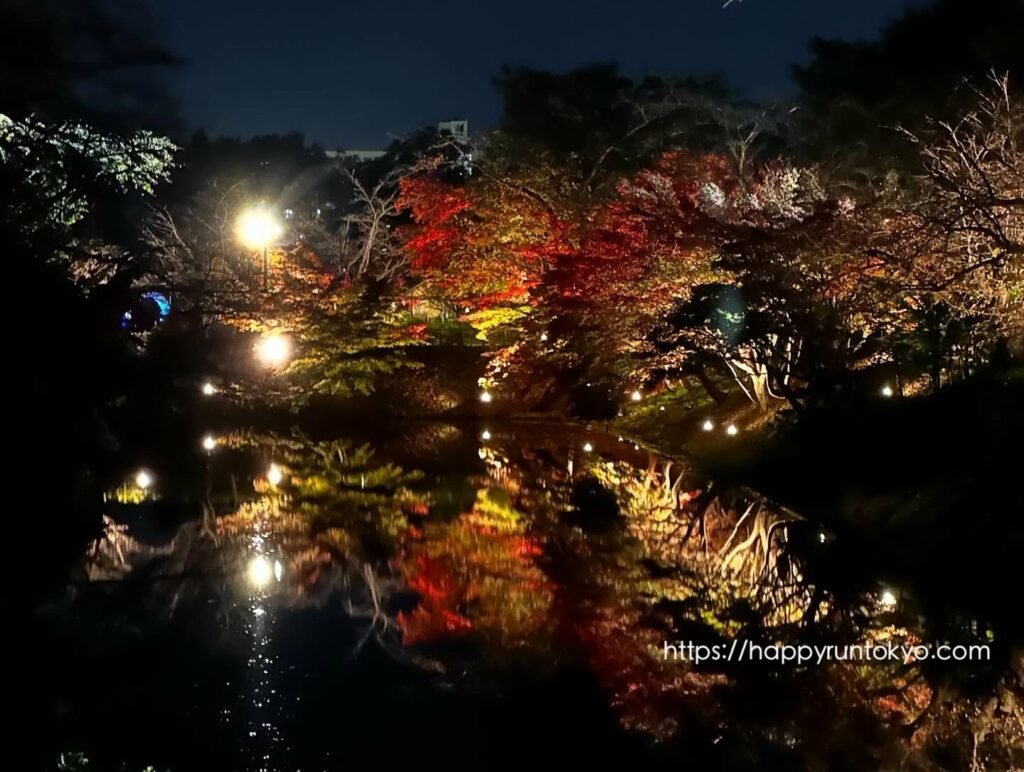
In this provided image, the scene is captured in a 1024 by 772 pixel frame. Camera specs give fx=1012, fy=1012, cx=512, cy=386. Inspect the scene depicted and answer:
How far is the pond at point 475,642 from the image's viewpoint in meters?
6.26

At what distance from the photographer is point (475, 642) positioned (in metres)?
8.49

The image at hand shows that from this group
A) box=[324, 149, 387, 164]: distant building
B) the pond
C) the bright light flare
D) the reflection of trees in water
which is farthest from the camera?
box=[324, 149, 387, 164]: distant building

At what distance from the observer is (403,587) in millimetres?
10500

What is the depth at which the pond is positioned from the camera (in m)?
6.26

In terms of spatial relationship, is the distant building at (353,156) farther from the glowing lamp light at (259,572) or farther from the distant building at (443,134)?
the glowing lamp light at (259,572)

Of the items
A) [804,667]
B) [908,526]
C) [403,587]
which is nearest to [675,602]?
[804,667]

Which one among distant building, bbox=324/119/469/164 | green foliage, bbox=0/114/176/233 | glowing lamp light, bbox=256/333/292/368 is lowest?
green foliage, bbox=0/114/176/233

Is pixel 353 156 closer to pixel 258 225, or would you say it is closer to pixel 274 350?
pixel 274 350

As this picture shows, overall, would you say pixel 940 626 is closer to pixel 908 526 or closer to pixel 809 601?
pixel 809 601

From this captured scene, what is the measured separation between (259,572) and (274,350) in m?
22.3

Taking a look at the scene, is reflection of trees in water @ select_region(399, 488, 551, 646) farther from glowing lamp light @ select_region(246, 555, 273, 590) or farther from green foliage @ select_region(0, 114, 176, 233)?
green foliage @ select_region(0, 114, 176, 233)

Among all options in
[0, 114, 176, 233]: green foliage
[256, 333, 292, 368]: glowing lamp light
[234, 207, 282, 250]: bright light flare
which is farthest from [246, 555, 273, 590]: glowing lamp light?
[256, 333, 292, 368]: glowing lamp light

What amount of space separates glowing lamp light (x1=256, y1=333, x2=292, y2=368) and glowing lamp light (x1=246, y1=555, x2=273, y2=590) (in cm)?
2131

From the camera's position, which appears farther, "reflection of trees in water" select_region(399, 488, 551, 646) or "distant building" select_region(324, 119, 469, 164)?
"distant building" select_region(324, 119, 469, 164)
